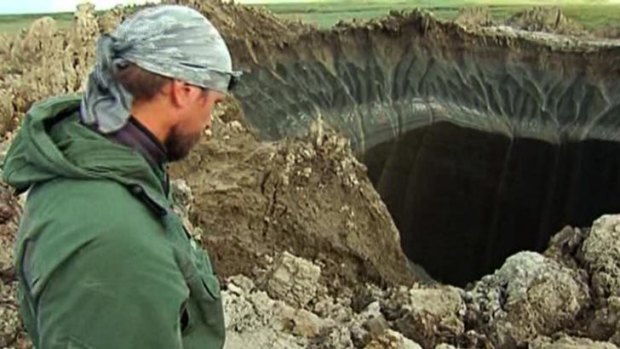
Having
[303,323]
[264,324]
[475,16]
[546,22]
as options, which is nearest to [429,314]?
[303,323]

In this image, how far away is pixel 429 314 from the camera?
14.9 feet

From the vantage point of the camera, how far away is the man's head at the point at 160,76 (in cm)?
A: 177

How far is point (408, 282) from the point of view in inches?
265

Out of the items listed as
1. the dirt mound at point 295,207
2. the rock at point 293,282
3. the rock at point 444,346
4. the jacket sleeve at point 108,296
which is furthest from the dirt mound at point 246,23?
the jacket sleeve at point 108,296

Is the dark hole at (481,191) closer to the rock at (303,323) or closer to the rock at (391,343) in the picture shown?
the rock at (303,323)

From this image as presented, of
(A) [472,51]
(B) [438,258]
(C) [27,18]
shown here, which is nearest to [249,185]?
(B) [438,258]

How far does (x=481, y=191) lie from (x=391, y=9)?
2.67 m

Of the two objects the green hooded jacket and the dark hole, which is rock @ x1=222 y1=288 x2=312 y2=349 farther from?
the dark hole

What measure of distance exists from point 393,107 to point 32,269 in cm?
702

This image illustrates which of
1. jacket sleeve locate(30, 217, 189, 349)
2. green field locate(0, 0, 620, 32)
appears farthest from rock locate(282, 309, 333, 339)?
green field locate(0, 0, 620, 32)

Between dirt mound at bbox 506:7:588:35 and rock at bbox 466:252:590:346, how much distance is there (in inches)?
230

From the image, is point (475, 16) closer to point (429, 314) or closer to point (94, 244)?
point (429, 314)

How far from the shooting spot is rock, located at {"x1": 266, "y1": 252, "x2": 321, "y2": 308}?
4.89 metres

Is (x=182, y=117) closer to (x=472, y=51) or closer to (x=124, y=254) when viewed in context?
(x=124, y=254)
